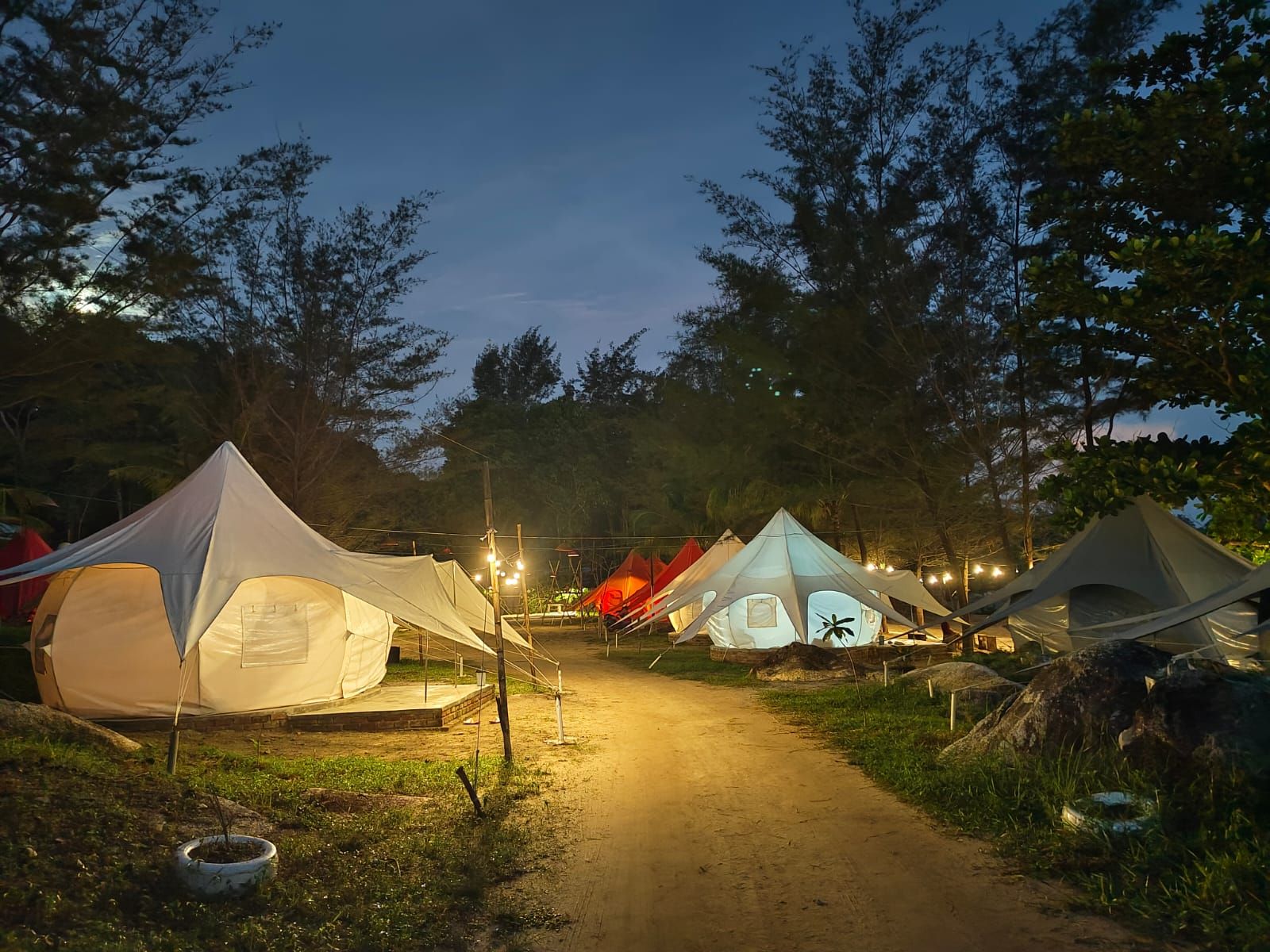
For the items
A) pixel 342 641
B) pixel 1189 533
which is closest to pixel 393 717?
pixel 342 641

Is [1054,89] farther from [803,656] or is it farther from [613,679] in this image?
[613,679]

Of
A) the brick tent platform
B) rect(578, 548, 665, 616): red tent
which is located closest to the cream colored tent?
the brick tent platform

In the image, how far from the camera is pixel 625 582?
32.2 meters

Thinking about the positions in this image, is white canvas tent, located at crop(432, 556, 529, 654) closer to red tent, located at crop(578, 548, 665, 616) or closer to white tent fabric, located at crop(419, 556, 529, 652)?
white tent fabric, located at crop(419, 556, 529, 652)

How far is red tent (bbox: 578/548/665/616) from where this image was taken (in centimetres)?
3191

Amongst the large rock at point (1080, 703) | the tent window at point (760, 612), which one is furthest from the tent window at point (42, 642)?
the tent window at point (760, 612)

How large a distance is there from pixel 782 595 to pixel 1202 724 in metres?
12.6

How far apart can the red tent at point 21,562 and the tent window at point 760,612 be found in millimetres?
16891

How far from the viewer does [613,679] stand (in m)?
18.5

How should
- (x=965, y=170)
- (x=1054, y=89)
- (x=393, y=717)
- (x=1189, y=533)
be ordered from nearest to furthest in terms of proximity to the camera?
(x=393, y=717) → (x=1189, y=533) → (x=1054, y=89) → (x=965, y=170)

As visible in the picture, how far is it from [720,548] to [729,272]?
8009mm

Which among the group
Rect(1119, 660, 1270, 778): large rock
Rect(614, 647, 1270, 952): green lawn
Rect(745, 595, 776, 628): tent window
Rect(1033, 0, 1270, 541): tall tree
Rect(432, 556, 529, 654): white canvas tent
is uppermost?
Rect(1033, 0, 1270, 541): tall tree

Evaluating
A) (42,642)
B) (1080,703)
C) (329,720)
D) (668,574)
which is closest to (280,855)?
(329,720)

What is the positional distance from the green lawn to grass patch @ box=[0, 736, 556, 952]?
3.60 metres
